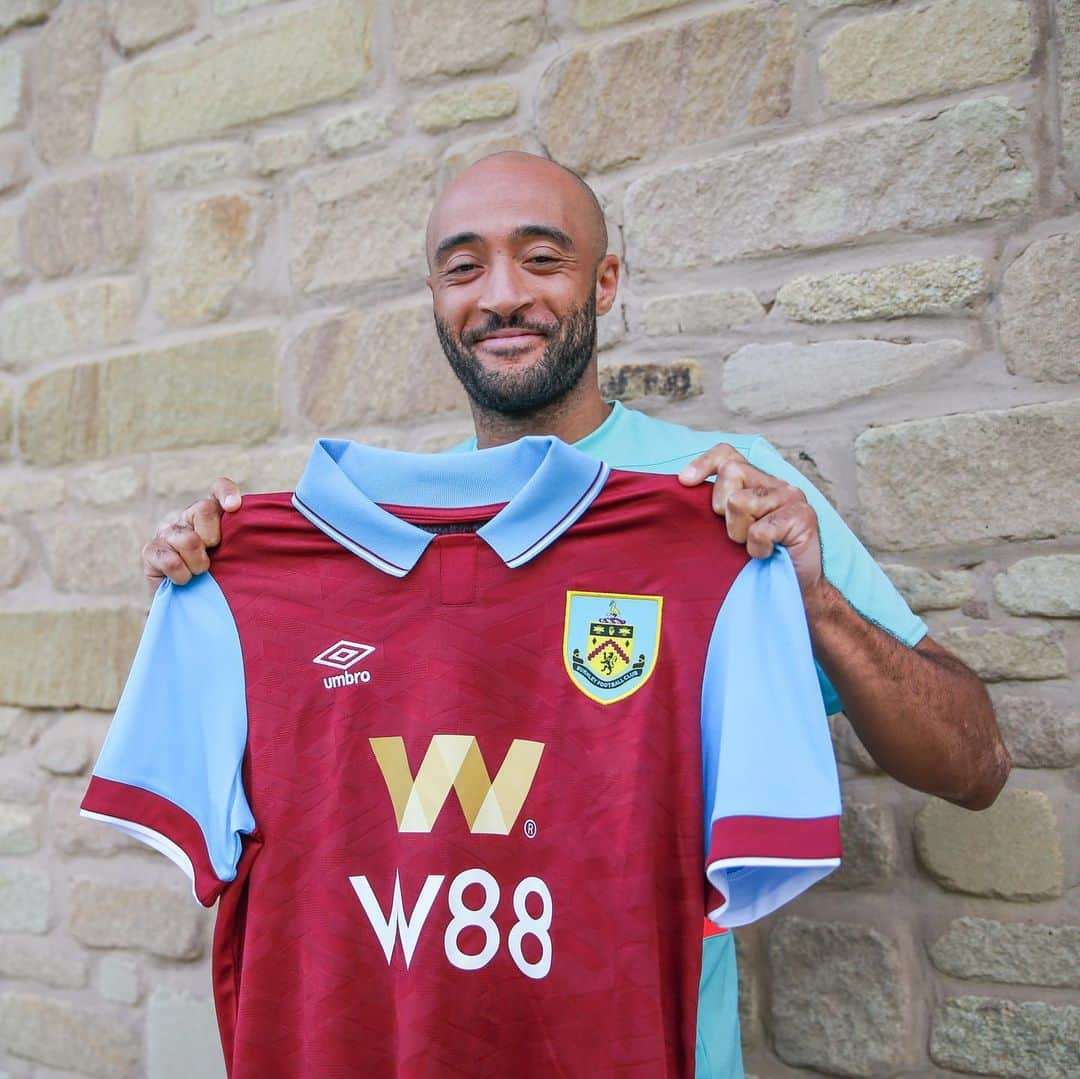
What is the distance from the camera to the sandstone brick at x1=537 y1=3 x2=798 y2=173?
207 centimetres

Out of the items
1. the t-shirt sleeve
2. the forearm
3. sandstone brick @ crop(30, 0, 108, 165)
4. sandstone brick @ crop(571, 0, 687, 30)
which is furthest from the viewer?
sandstone brick @ crop(30, 0, 108, 165)

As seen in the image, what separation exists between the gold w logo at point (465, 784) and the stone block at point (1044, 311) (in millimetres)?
1140

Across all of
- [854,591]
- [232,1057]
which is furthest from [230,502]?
[854,591]

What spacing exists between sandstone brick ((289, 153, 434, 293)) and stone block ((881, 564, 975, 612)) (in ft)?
4.14

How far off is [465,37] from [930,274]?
118cm

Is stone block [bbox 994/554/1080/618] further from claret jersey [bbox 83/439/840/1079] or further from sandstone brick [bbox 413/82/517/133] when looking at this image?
sandstone brick [bbox 413/82/517/133]

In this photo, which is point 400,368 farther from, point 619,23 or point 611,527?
point 611,527

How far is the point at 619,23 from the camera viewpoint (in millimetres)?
2215

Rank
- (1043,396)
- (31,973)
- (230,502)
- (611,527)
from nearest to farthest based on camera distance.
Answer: (611,527) < (230,502) < (1043,396) < (31,973)

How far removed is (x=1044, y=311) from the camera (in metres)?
1.82

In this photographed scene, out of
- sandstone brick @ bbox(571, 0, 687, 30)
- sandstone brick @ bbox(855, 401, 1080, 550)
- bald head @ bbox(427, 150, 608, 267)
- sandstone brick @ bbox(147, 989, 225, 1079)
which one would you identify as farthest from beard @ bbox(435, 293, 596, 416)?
sandstone brick @ bbox(147, 989, 225, 1079)

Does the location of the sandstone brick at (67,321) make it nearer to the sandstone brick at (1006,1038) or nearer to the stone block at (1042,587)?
the stone block at (1042,587)

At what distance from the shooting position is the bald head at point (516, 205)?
1.84m

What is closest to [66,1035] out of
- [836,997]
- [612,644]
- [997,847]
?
[836,997]
